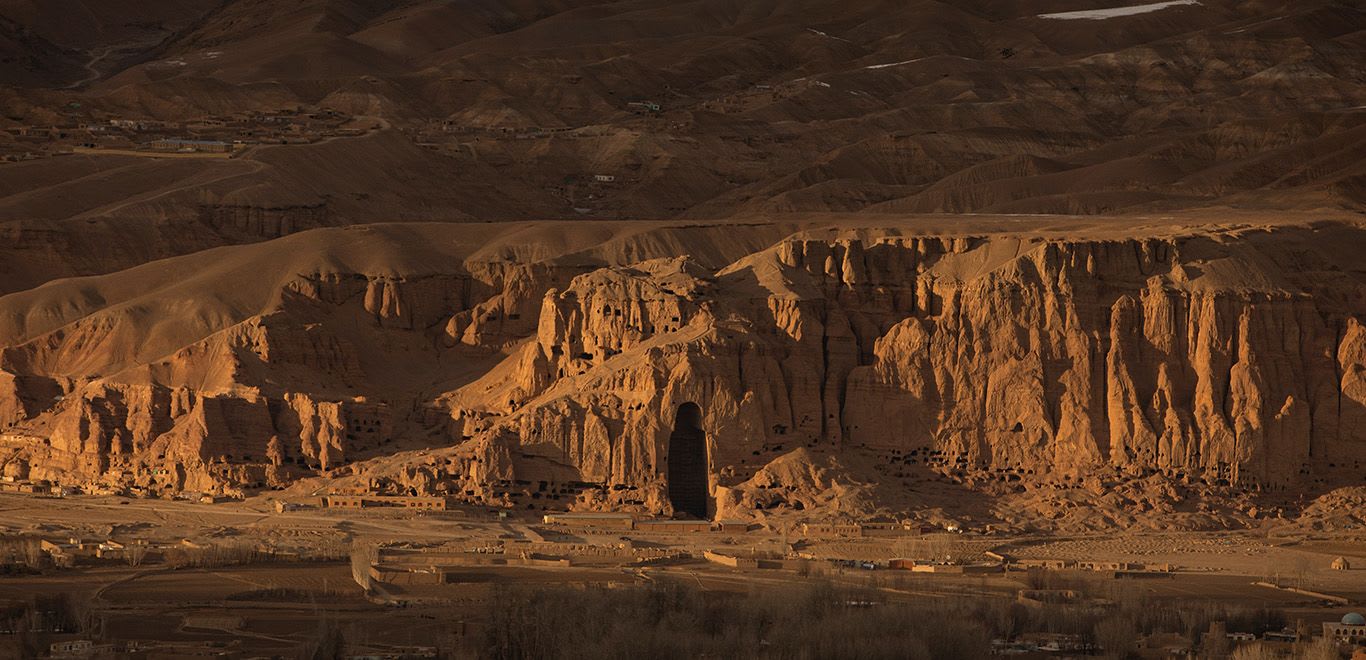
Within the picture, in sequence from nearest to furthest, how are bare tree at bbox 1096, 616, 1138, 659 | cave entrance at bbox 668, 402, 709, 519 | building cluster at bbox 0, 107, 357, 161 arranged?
bare tree at bbox 1096, 616, 1138, 659
cave entrance at bbox 668, 402, 709, 519
building cluster at bbox 0, 107, 357, 161

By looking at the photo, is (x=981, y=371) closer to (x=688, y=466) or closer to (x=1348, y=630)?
(x=688, y=466)

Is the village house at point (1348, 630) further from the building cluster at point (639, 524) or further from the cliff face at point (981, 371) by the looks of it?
the building cluster at point (639, 524)

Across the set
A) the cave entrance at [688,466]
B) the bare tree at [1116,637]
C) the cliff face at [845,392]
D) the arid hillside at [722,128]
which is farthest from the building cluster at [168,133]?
the bare tree at [1116,637]

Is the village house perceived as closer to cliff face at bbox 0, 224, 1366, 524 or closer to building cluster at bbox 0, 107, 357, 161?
cliff face at bbox 0, 224, 1366, 524

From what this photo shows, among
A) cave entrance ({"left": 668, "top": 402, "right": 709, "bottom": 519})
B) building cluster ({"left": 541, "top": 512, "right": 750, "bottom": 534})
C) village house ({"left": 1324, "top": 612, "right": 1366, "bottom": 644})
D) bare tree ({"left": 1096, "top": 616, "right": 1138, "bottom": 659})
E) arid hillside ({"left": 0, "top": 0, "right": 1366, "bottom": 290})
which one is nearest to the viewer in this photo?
bare tree ({"left": 1096, "top": 616, "right": 1138, "bottom": 659})

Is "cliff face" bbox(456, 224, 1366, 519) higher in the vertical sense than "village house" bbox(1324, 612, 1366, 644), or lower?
higher

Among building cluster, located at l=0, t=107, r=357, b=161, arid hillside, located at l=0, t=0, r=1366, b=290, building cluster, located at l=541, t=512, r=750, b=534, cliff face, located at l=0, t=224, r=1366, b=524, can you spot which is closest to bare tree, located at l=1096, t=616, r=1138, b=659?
building cluster, located at l=541, t=512, r=750, b=534

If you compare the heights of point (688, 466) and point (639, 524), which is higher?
point (688, 466)

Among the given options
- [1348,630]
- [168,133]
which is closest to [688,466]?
[1348,630]
